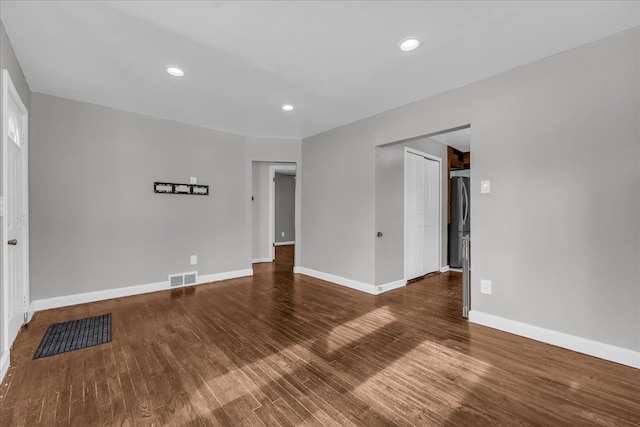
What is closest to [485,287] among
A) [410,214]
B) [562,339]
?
[562,339]

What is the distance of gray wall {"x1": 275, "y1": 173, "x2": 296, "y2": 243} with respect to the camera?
913 cm

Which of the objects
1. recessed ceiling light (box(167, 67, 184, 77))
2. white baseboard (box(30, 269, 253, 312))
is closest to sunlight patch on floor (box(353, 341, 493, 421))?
recessed ceiling light (box(167, 67, 184, 77))

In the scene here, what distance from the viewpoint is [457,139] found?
16.8 feet

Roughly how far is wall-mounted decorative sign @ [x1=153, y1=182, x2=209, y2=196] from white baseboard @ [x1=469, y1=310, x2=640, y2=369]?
406cm

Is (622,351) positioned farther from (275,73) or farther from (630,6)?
(275,73)

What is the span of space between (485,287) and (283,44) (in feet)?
9.83

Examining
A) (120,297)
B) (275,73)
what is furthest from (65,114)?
(275,73)

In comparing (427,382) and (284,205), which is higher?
(284,205)

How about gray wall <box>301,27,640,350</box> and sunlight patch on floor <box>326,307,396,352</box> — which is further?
sunlight patch on floor <box>326,307,396,352</box>

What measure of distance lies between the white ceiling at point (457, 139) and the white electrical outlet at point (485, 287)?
272 cm

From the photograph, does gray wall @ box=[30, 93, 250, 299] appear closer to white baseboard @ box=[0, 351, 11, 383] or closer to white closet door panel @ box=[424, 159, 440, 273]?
white baseboard @ box=[0, 351, 11, 383]

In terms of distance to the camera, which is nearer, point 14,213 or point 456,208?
point 14,213

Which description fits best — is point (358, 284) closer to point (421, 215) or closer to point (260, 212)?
point (421, 215)

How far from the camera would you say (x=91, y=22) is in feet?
6.63
